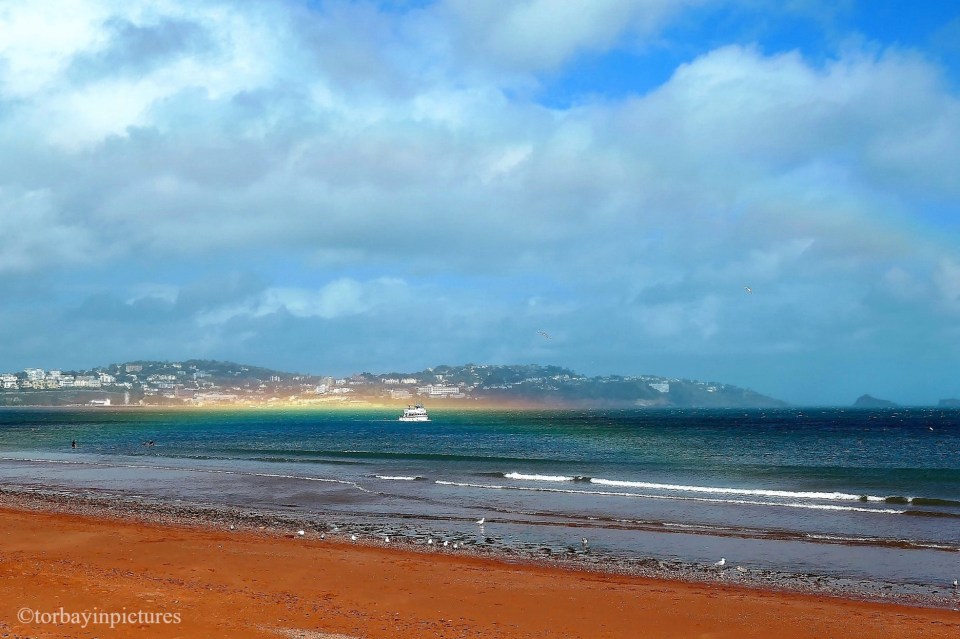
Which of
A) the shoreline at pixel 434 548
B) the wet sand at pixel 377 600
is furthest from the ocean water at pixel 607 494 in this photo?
the wet sand at pixel 377 600

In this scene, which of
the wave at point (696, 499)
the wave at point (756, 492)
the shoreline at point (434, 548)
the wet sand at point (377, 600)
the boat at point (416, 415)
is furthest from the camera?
the boat at point (416, 415)

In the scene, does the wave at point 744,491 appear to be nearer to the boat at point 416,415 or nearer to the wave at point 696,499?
the wave at point 696,499

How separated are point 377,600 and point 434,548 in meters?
6.85

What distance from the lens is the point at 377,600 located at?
15477 millimetres

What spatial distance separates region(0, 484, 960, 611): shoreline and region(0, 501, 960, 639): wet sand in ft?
1.76

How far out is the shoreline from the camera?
56.6ft

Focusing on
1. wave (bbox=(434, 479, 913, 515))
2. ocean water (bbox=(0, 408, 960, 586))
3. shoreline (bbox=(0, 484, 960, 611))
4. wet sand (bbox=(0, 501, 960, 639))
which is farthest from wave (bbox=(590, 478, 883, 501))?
wet sand (bbox=(0, 501, 960, 639))

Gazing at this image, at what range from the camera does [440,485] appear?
39500mm

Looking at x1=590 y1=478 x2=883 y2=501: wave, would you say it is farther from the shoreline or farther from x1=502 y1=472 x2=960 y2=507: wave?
the shoreline

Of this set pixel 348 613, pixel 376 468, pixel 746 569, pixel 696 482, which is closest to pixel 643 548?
pixel 746 569

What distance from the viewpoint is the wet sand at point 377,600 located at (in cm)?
1344

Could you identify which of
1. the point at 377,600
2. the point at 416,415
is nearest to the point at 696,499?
the point at 377,600

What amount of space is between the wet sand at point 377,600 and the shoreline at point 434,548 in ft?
1.76

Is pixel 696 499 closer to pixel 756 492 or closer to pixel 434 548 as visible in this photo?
pixel 756 492
